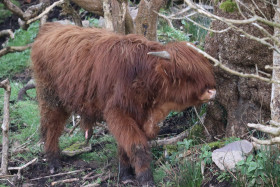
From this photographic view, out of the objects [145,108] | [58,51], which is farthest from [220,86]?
[58,51]

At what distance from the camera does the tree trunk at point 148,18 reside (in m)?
5.69

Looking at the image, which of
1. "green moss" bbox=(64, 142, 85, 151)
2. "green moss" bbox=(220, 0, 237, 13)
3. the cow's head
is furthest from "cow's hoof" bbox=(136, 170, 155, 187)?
"green moss" bbox=(220, 0, 237, 13)

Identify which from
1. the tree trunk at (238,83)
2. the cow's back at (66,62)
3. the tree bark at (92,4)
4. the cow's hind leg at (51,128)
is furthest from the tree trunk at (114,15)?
the cow's hind leg at (51,128)

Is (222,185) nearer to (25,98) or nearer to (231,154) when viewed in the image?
(231,154)

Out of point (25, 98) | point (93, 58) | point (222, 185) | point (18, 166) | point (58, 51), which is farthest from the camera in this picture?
point (25, 98)

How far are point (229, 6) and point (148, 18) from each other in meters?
1.54

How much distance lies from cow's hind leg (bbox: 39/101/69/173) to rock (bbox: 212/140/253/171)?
7.00 feet

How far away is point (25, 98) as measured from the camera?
788 cm

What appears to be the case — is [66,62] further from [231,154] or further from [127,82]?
[231,154]

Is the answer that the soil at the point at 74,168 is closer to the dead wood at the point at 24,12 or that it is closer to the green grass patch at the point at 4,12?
the dead wood at the point at 24,12

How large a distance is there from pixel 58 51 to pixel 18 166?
1.66 metres

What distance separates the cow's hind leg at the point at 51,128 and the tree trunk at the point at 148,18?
1.56m

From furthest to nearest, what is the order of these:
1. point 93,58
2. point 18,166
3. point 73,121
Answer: point 73,121 < point 18,166 < point 93,58

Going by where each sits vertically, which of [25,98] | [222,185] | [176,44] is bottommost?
[25,98]
